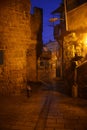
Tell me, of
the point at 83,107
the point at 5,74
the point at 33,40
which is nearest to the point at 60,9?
the point at 33,40

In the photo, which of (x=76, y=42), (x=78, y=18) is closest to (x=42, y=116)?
(x=76, y=42)

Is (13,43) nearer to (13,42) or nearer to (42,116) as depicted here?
(13,42)

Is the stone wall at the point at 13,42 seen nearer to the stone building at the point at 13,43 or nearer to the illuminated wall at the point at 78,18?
the stone building at the point at 13,43

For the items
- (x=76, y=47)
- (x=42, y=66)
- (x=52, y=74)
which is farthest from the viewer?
(x=52, y=74)

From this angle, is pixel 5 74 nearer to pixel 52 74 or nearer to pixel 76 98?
pixel 76 98

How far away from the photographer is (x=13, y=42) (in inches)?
526

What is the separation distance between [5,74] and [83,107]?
4.99 meters

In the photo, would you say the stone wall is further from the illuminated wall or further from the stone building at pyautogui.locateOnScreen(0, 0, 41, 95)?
the illuminated wall

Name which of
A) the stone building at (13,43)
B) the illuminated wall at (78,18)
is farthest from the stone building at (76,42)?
the stone building at (13,43)

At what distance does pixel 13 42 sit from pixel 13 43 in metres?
0.06

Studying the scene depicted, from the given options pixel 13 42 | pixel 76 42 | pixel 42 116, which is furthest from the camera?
pixel 76 42

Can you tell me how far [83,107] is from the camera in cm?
1046

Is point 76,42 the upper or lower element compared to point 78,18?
lower

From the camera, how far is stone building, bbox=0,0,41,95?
13.1 m
